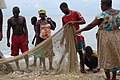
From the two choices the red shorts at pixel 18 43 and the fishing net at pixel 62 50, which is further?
the red shorts at pixel 18 43

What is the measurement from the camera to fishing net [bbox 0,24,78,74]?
6.62 meters

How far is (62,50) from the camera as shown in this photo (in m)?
6.77

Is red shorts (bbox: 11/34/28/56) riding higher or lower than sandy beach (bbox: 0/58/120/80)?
higher

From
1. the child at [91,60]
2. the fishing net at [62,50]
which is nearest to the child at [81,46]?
the child at [91,60]

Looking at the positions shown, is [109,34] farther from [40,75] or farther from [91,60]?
[91,60]

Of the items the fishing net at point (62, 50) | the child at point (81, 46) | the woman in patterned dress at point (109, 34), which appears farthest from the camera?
the child at point (81, 46)

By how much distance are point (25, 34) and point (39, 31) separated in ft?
1.21

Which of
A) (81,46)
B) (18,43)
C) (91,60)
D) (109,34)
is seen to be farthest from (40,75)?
(109,34)

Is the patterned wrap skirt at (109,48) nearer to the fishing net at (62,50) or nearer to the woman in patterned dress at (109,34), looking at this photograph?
the woman in patterned dress at (109,34)

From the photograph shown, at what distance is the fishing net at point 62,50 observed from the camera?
21.7 feet

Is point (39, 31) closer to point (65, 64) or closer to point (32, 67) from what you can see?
point (32, 67)

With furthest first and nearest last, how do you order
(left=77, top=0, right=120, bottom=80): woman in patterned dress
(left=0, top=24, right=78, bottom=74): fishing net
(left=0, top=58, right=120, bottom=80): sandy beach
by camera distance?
(left=0, top=24, right=78, bottom=74): fishing net, (left=0, top=58, right=120, bottom=80): sandy beach, (left=77, top=0, right=120, bottom=80): woman in patterned dress

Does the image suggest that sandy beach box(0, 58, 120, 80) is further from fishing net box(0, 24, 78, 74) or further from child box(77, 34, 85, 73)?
child box(77, 34, 85, 73)

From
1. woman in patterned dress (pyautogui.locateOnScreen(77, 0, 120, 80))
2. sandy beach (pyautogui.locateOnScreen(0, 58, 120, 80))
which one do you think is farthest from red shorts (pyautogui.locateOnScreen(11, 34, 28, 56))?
woman in patterned dress (pyautogui.locateOnScreen(77, 0, 120, 80))
